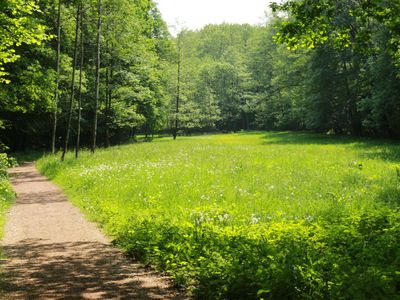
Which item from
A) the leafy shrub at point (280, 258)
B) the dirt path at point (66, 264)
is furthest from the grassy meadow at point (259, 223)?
the dirt path at point (66, 264)

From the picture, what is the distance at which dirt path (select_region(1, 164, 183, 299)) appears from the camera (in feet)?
21.9

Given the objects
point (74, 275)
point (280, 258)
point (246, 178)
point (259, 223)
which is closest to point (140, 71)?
point (246, 178)

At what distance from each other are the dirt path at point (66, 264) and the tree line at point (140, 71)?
632 cm

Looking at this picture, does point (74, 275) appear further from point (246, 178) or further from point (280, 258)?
point (246, 178)

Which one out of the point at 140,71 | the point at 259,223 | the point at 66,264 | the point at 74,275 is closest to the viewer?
the point at 74,275

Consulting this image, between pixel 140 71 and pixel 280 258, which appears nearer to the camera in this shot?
pixel 280 258

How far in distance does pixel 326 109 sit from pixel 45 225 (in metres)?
40.8

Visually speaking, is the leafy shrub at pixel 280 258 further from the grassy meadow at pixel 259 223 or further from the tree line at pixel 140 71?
the tree line at pixel 140 71

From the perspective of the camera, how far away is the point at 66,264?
8.17m

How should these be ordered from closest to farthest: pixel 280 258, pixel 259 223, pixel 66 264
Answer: pixel 280 258
pixel 66 264
pixel 259 223

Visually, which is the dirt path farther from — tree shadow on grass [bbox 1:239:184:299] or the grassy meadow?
the grassy meadow

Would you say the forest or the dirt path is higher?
the forest

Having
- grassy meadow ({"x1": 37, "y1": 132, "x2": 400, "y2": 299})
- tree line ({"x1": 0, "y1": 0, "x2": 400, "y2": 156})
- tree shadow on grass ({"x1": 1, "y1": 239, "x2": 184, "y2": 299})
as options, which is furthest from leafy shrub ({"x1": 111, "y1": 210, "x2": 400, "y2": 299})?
tree line ({"x1": 0, "y1": 0, "x2": 400, "y2": 156})

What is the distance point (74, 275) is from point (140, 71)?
35.8m
